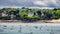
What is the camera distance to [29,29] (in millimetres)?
→ 12055

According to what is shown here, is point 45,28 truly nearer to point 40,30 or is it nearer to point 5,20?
point 40,30

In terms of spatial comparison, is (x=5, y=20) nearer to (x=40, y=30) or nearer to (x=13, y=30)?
(x=13, y=30)

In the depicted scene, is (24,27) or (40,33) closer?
(40,33)

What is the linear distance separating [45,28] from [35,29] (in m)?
0.45

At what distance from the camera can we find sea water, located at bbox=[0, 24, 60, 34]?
1155 cm

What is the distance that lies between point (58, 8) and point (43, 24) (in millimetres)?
1087

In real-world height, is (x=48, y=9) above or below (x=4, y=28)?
above

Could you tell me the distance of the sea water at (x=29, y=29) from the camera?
1155cm

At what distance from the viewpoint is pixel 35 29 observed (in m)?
12.1

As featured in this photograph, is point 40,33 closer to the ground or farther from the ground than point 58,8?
closer to the ground

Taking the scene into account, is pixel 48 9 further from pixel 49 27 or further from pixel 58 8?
pixel 49 27

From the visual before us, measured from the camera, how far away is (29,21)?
11.8m

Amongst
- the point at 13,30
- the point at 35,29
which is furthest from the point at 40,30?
the point at 13,30

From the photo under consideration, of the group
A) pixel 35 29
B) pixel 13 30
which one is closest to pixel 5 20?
pixel 13 30
